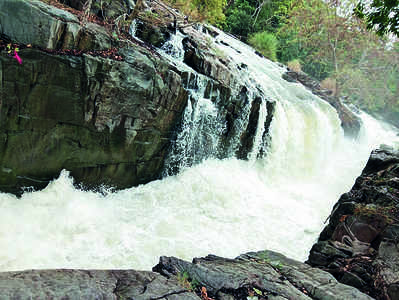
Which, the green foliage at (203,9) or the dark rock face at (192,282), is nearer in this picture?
the dark rock face at (192,282)

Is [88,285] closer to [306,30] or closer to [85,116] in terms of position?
[85,116]

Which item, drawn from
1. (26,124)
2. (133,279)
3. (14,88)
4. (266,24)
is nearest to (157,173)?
(26,124)

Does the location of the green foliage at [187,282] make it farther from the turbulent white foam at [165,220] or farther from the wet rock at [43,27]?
the wet rock at [43,27]

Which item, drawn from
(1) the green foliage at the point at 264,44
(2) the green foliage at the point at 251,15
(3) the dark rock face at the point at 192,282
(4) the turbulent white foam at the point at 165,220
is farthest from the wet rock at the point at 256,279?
(2) the green foliage at the point at 251,15

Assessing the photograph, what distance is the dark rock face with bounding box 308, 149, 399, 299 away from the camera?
3.96 metres

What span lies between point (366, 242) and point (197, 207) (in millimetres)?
3864

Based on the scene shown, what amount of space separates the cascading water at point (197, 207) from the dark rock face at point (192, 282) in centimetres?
163

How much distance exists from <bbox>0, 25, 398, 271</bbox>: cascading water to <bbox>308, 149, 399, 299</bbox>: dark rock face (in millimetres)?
1353

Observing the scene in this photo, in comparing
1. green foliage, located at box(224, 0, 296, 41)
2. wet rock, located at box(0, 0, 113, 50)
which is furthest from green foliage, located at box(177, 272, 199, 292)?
green foliage, located at box(224, 0, 296, 41)

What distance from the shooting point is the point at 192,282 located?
3.28 meters

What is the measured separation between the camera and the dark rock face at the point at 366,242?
3959 millimetres

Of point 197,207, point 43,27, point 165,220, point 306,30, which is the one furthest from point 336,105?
point 43,27

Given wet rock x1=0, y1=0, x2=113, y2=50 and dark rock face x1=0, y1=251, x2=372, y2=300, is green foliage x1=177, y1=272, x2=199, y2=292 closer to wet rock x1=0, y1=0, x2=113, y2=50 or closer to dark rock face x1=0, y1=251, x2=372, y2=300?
dark rock face x1=0, y1=251, x2=372, y2=300

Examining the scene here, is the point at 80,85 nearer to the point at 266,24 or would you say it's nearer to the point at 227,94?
the point at 227,94
